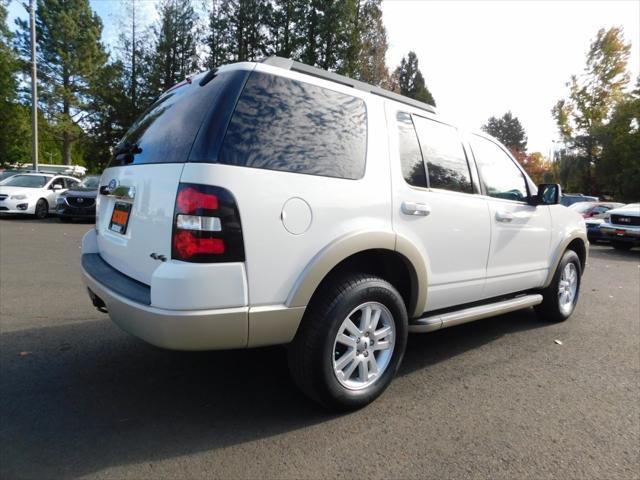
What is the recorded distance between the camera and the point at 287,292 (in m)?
2.33

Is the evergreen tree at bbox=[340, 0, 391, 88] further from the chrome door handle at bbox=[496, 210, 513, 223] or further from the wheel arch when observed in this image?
the chrome door handle at bbox=[496, 210, 513, 223]

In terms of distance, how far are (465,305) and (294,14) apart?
92.6ft

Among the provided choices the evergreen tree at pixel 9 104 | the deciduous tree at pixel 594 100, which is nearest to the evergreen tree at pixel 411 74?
the deciduous tree at pixel 594 100

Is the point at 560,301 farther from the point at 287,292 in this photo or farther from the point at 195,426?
the point at 195,426

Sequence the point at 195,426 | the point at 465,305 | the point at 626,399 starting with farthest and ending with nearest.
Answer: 1. the point at 465,305
2. the point at 626,399
3. the point at 195,426

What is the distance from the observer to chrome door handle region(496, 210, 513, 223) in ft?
11.9

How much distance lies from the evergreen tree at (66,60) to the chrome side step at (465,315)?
3514 cm

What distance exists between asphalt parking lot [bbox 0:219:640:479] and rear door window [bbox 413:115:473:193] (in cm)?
142

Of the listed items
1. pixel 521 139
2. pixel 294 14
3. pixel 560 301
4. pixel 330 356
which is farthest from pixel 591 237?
pixel 521 139

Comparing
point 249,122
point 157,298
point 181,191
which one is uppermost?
point 249,122

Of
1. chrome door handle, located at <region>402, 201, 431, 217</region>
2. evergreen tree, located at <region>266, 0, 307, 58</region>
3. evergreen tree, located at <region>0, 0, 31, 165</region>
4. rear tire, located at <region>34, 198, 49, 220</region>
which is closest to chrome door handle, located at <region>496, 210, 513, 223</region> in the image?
chrome door handle, located at <region>402, 201, 431, 217</region>

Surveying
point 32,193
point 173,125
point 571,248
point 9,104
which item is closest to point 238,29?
point 9,104

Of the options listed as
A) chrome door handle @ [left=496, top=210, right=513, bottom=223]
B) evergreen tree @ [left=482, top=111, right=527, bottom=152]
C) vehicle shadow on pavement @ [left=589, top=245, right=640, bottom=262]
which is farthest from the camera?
evergreen tree @ [left=482, top=111, right=527, bottom=152]

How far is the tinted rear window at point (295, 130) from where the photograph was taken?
226 centimetres
